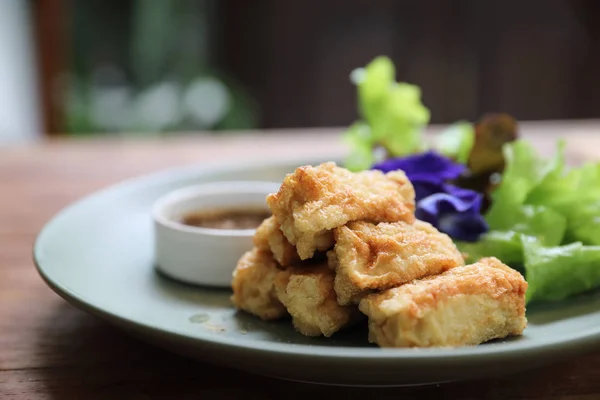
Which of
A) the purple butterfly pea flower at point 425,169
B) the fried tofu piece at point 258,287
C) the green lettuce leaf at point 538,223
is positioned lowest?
the fried tofu piece at point 258,287

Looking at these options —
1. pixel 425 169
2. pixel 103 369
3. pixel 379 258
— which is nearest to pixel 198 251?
pixel 103 369

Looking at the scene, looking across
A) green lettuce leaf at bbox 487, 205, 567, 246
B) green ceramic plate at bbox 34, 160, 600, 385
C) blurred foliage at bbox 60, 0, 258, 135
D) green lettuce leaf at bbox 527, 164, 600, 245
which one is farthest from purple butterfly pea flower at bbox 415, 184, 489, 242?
blurred foliage at bbox 60, 0, 258, 135

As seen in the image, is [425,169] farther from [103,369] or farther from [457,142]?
[103,369]

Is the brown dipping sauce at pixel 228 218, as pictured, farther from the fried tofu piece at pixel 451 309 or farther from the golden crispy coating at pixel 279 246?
the fried tofu piece at pixel 451 309

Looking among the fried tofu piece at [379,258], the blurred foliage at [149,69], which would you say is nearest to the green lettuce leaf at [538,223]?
the fried tofu piece at [379,258]

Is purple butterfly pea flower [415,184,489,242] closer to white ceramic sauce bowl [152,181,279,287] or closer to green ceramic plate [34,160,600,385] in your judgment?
green ceramic plate [34,160,600,385]
